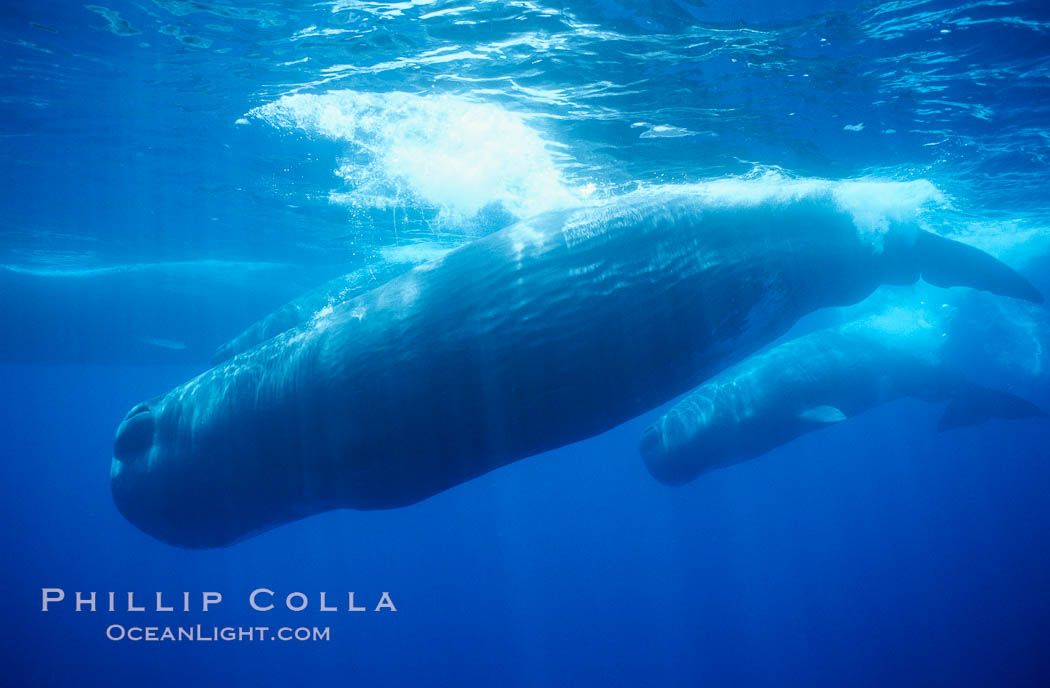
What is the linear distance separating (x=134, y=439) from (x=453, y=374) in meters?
2.02

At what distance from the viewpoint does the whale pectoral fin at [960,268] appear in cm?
678

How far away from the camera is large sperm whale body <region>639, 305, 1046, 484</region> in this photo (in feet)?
26.1

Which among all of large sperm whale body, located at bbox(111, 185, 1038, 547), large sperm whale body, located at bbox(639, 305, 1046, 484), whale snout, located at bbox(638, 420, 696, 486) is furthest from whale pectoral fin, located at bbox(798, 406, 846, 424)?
large sperm whale body, located at bbox(111, 185, 1038, 547)

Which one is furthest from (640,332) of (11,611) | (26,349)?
(11,611)

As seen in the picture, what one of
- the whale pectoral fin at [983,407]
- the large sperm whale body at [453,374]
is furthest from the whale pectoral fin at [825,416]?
the whale pectoral fin at [983,407]

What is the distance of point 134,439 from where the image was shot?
10.9 feet

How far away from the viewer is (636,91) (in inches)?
367

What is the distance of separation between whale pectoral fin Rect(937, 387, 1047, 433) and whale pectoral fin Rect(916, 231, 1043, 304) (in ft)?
22.3

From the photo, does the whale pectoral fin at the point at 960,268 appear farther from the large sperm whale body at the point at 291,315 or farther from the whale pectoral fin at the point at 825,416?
the large sperm whale body at the point at 291,315

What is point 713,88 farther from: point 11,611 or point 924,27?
point 11,611

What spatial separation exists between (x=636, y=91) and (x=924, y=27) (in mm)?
3881

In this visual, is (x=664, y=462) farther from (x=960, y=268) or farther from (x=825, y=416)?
(x=960, y=268)

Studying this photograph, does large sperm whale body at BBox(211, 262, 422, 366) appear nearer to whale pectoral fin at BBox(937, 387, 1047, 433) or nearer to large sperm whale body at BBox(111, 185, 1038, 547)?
large sperm whale body at BBox(111, 185, 1038, 547)

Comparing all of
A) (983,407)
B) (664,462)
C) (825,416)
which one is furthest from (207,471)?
(983,407)
